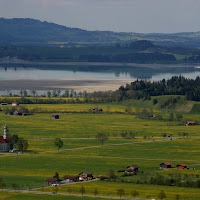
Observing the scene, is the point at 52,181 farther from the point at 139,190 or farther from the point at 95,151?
the point at 95,151

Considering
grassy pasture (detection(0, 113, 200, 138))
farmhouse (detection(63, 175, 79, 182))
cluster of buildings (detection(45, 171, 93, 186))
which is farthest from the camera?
grassy pasture (detection(0, 113, 200, 138))

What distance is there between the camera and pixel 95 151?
11306 centimetres

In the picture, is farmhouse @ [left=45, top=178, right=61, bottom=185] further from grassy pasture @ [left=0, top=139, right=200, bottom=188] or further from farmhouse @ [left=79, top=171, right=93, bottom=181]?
farmhouse @ [left=79, top=171, right=93, bottom=181]

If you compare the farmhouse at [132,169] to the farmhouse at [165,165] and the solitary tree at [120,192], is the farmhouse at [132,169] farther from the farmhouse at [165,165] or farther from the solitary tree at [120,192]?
the solitary tree at [120,192]

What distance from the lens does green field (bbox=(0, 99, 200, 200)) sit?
83.9 meters

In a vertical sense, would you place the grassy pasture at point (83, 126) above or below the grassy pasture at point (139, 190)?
→ below

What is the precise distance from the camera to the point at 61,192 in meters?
80.2

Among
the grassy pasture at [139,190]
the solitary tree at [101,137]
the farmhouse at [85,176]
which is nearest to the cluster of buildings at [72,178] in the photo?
the farmhouse at [85,176]

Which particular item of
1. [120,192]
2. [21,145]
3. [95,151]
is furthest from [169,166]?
[21,145]

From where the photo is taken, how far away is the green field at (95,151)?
8388 centimetres

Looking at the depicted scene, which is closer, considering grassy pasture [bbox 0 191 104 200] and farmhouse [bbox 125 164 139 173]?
grassy pasture [bbox 0 191 104 200]

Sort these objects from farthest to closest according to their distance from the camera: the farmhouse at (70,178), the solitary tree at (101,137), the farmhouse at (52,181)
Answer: the solitary tree at (101,137)
the farmhouse at (70,178)
the farmhouse at (52,181)

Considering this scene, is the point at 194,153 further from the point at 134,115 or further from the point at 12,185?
A: the point at 134,115

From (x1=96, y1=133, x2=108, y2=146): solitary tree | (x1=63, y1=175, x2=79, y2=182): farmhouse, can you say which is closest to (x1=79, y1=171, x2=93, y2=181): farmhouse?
(x1=63, y1=175, x2=79, y2=182): farmhouse
